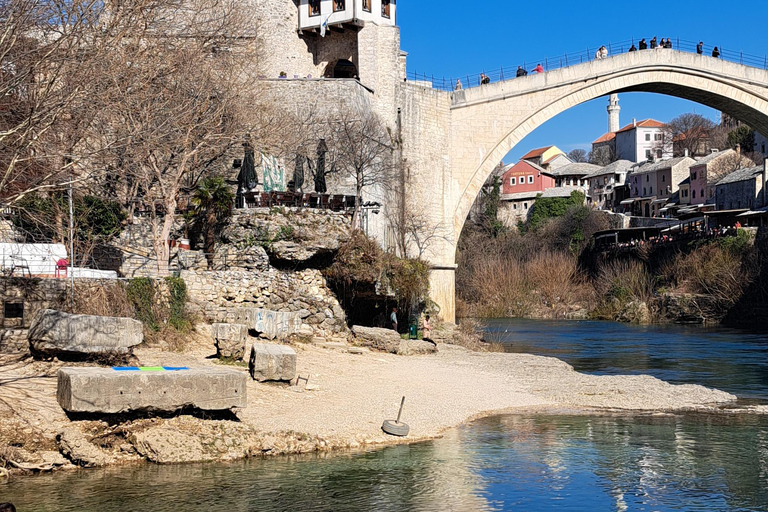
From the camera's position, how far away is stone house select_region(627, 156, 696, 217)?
7006cm

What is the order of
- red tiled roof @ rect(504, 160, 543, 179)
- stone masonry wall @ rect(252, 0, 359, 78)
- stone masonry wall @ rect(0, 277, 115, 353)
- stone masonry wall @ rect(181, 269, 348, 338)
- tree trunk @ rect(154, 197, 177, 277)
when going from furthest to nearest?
red tiled roof @ rect(504, 160, 543, 179) → stone masonry wall @ rect(252, 0, 359, 78) → tree trunk @ rect(154, 197, 177, 277) → stone masonry wall @ rect(181, 269, 348, 338) → stone masonry wall @ rect(0, 277, 115, 353)

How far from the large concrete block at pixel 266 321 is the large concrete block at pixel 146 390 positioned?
5.63 meters

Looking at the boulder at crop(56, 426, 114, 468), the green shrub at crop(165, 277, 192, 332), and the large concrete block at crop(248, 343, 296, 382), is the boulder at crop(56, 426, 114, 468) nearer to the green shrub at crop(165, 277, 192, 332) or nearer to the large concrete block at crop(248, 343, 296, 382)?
the large concrete block at crop(248, 343, 296, 382)

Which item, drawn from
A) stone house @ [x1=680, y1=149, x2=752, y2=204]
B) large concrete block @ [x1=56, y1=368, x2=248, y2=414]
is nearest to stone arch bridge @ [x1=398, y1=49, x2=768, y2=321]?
large concrete block @ [x1=56, y1=368, x2=248, y2=414]

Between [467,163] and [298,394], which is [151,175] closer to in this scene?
[298,394]

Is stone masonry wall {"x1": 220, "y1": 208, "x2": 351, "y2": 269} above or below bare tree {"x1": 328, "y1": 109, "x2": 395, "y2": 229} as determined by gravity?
below

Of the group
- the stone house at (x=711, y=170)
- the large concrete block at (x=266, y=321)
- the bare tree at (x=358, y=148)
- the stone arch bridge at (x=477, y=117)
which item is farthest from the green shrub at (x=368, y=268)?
the stone house at (x=711, y=170)

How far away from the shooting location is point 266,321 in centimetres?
1708

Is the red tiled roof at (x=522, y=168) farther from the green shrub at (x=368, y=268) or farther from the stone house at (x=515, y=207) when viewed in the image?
the green shrub at (x=368, y=268)

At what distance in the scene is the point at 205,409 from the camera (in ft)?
36.2

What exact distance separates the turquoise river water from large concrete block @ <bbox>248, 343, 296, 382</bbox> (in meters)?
2.66

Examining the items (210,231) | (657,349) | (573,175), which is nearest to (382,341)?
(210,231)

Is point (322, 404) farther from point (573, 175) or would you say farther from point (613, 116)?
point (613, 116)

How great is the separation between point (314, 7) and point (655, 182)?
48.2 m
